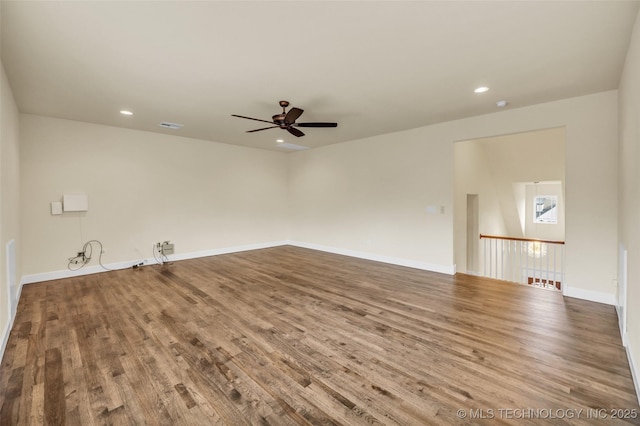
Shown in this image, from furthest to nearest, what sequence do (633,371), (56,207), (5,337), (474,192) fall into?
(474,192), (56,207), (5,337), (633,371)

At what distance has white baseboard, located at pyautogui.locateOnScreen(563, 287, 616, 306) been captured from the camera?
357 centimetres

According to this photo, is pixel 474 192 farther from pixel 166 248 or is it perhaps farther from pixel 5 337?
pixel 5 337

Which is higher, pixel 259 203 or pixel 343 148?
pixel 343 148

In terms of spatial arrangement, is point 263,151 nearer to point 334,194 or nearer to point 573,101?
point 334,194

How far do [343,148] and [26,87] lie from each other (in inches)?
211

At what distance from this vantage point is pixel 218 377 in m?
2.12

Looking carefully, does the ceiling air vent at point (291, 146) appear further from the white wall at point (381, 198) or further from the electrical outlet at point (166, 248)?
the electrical outlet at point (166, 248)

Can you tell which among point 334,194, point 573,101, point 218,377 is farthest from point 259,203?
point 573,101

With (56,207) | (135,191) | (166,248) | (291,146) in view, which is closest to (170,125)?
(135,191)

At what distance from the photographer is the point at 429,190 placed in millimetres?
5230

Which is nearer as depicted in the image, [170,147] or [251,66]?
[251,66]

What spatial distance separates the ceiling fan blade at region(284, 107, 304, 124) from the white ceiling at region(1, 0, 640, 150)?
0.27 metres

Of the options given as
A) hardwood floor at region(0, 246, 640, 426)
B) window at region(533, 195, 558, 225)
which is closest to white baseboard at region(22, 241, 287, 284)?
hardwood floor at region(0, 246, 640, 426)

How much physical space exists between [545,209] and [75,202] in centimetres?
1453
